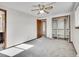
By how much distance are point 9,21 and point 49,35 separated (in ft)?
13.8

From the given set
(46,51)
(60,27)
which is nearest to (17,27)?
(46,51)

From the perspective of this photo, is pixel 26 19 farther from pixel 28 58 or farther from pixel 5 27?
pixel 28 58

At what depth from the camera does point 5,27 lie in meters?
4.09

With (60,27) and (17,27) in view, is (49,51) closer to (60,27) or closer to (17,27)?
(17,27)

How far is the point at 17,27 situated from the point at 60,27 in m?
3.81

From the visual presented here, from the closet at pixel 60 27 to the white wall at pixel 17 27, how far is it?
2.32 meters

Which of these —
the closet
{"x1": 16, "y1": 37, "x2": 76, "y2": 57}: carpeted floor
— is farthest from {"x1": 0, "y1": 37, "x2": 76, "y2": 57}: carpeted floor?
the closet

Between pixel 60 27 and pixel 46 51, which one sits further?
pixel 60 27

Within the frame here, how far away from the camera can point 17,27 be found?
495 centimetres

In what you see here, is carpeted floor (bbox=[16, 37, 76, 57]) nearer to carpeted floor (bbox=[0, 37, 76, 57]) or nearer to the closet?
carpeted floor (bbox=[0, 37, 76, 57])

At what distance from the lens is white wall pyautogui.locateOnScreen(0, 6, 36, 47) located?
4.30 meters

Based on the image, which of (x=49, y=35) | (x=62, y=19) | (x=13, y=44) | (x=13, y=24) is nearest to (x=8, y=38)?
(x=13, y=44)

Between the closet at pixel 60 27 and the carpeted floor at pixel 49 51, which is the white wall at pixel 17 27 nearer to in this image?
the carpeted floor at pixel 49 51

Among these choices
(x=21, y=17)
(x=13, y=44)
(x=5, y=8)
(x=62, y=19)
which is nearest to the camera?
(x=5, y=8)
